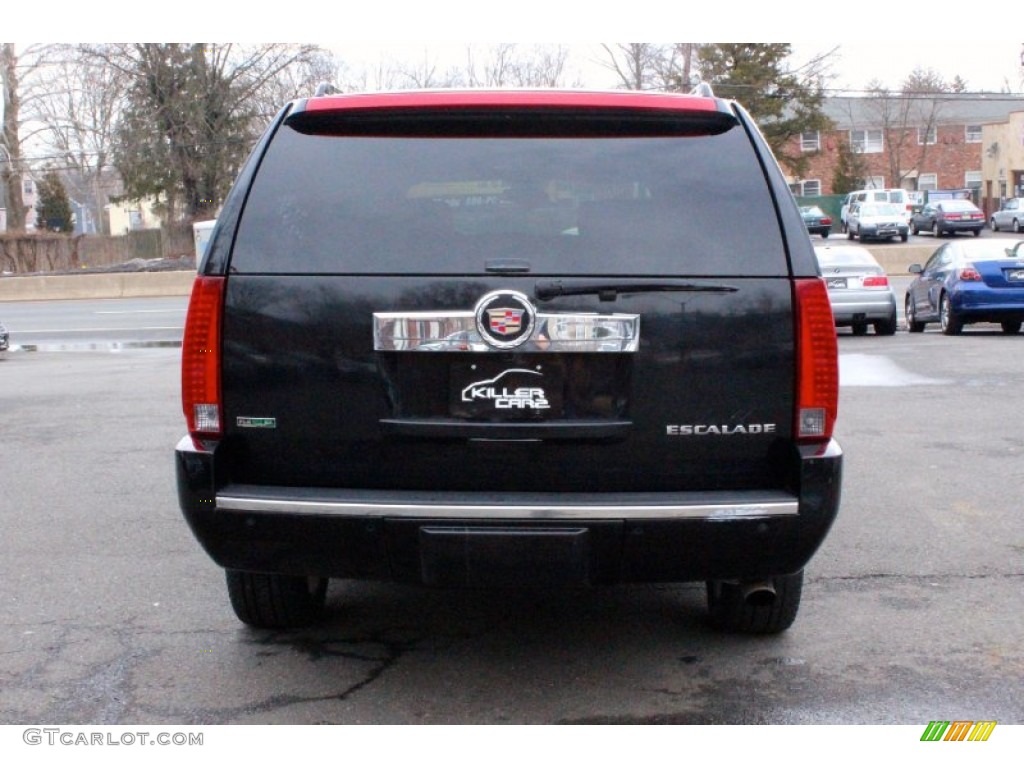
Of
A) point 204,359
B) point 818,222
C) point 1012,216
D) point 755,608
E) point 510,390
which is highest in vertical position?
point 818,222

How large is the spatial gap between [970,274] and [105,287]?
26.1 metres

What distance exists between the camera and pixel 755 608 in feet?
15.4

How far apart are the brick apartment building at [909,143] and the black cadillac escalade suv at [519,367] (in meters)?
72.6

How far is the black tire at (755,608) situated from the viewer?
460cm

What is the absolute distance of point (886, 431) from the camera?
9547mm

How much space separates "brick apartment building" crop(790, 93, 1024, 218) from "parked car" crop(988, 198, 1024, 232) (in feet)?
61.8

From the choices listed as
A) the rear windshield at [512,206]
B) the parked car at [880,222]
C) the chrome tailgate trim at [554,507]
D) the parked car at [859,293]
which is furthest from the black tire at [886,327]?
the parked car at [880,222]

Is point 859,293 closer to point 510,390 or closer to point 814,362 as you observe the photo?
point 814,362

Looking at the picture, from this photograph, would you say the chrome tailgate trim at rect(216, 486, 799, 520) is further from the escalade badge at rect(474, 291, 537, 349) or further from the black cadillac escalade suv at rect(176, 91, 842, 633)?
the escalade badge at rect(474, 291, 537, 349)

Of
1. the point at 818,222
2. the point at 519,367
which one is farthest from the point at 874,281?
the point at 818,222

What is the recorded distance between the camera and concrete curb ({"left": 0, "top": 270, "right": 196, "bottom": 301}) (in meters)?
35.3

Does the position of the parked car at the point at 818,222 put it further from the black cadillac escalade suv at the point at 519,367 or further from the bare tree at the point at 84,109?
the black cadillac escalade suv at the point at 519,367

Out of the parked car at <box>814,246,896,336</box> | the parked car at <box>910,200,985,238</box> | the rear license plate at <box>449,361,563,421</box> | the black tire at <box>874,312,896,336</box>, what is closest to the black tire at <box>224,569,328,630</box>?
the rear license plate at <box>449,361,563,421</box>

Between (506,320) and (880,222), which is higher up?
(880,222)
